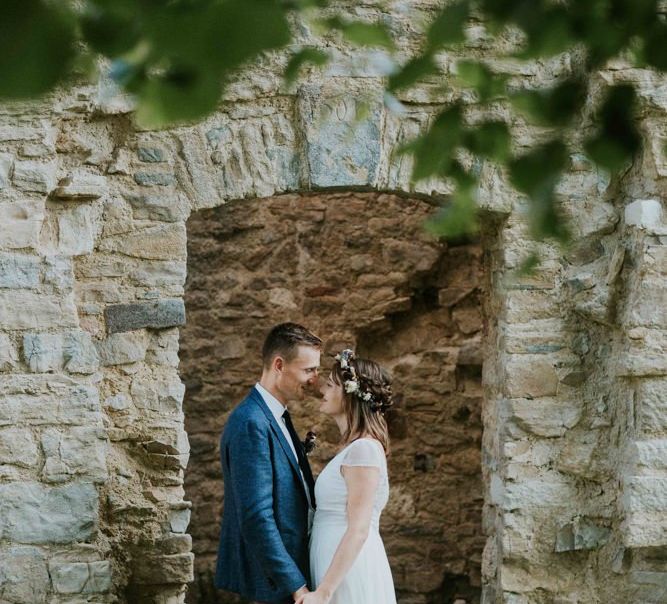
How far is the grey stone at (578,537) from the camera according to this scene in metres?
4.70

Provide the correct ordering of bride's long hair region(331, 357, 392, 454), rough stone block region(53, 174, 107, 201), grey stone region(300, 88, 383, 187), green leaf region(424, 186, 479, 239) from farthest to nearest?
grey stone region(300, 88, 383, 187) < rough stone block region(53, 174, 107, 201) < bride's long hair region(331, 357, 392, 454) < green leaf region(424, 186, 479, 239)

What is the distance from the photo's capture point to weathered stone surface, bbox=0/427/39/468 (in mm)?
4352

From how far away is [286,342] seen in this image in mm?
4328

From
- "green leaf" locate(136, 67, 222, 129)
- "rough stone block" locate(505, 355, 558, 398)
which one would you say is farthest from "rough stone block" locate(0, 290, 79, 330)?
"green leaf" locate(136, 67, 222, 129)

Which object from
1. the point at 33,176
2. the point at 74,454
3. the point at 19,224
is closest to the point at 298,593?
the point at 74,454

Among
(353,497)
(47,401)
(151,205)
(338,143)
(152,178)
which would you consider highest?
(338,143)

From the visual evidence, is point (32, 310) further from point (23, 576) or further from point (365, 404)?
point (365, 404)

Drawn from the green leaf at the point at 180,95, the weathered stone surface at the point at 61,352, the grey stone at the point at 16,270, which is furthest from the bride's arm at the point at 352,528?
the green leaf at the point at 180,95

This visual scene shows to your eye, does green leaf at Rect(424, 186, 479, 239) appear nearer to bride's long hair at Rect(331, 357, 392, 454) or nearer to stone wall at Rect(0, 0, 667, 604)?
bride's long hair at Rect(331, 357, 392, 454)

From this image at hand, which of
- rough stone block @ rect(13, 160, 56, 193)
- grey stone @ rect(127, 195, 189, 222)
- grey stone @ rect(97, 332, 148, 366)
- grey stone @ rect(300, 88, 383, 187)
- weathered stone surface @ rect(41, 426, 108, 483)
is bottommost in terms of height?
weathered stone surface @ rect(41, 426, 108, 483)

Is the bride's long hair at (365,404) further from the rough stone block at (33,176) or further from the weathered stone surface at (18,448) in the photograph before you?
the rough stone block at (33,176)

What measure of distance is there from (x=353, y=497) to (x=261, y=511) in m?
0.31

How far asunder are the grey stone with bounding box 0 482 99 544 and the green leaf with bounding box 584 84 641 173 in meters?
3.06

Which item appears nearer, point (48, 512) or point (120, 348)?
point (48, 512)
